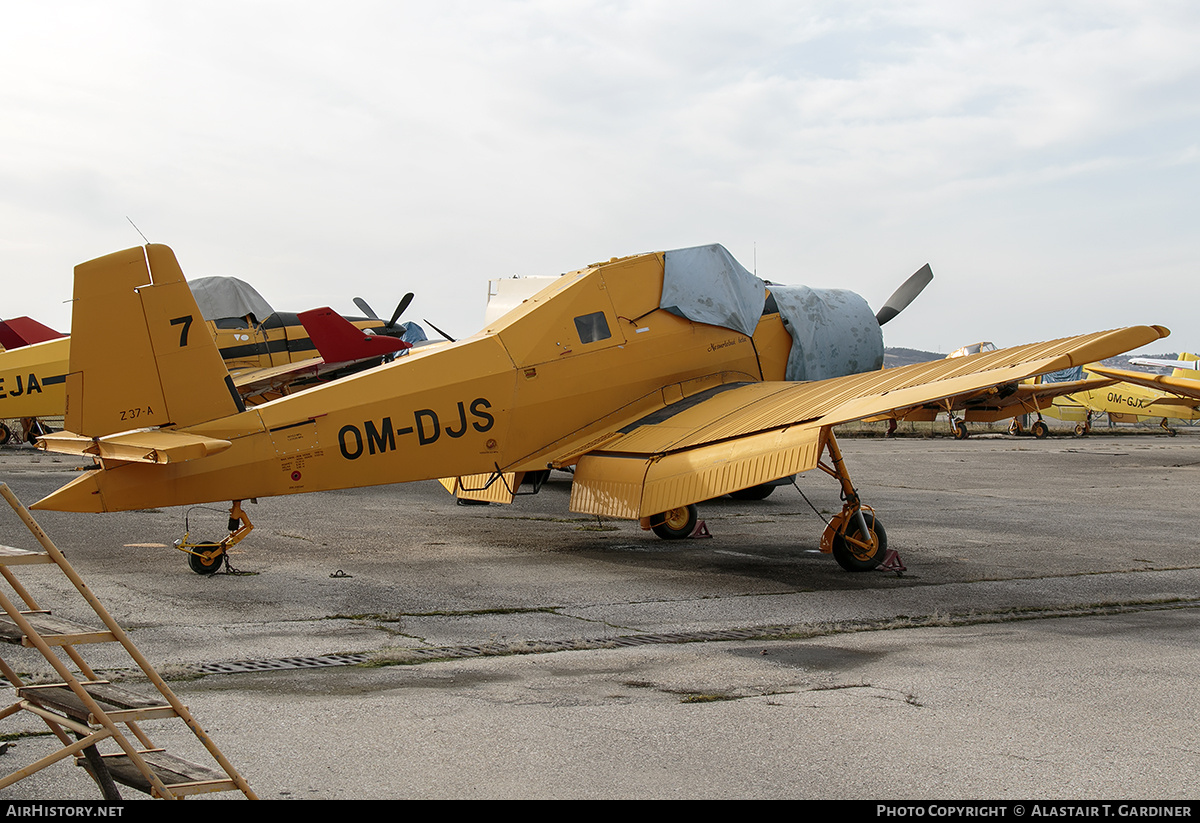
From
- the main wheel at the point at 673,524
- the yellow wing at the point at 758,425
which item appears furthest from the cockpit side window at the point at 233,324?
the yellow wing at the point at 758,425

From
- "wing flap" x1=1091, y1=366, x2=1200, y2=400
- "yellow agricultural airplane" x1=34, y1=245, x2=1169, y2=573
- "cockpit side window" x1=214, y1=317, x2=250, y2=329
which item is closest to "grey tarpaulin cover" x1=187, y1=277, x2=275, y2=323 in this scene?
"cockpit side window" x1=214, y1=317, x2=250, y2=329

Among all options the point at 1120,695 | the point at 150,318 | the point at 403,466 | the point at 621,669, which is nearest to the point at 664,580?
the point at 403,466

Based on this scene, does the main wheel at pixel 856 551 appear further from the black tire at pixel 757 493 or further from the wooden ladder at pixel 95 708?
the wooden ladder at pixel 95 708

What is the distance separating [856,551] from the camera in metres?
9.59

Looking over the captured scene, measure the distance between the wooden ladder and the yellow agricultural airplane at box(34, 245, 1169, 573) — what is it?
508 cm

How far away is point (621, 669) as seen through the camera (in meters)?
5.99

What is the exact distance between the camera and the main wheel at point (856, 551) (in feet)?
31.3

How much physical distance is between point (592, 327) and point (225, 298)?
64.9ft

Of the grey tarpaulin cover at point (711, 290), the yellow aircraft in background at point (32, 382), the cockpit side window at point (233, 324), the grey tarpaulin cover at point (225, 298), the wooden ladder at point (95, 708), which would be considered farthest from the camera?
the grey tarpaulin cover at point (225, 298)

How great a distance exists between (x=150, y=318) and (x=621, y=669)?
220 inches

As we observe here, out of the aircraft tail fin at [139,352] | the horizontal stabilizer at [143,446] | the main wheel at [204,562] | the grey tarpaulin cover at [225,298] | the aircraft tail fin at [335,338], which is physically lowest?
the main wheel at [204,562]

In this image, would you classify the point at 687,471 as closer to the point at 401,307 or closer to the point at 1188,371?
the point at 401,307

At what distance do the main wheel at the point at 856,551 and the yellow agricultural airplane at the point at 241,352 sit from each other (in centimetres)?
1396
